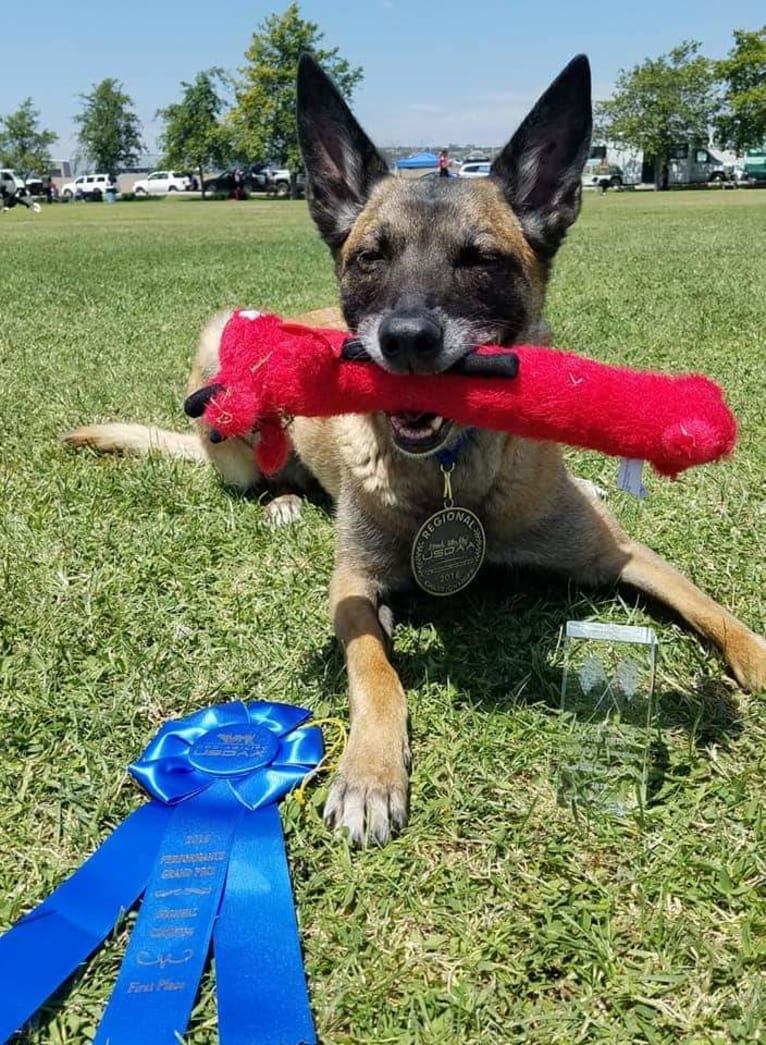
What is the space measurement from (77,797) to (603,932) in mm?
1354

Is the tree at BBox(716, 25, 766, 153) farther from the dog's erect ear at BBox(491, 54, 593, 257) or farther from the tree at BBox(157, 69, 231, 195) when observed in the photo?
the dog's erect ear at BBox(491, 54, 593, 257)

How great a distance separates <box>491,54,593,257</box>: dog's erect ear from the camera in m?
2.90

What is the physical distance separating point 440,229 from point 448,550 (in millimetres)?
1101

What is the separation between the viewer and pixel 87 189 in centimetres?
7388

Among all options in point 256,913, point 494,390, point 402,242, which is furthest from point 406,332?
point 256,913

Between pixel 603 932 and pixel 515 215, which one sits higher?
pixel 515 215

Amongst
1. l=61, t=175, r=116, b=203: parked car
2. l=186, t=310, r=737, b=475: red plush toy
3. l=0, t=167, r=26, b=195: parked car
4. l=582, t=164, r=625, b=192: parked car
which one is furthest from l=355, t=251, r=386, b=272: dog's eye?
l=61, t=175, r=116, b=203: parked car

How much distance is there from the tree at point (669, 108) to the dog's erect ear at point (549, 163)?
227 feet

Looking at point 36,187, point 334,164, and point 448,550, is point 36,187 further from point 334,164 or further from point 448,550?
point 448,550

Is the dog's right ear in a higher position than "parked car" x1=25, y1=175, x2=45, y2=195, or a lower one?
lower

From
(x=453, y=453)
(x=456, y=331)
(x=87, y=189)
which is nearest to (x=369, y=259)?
(x=456, y=331)

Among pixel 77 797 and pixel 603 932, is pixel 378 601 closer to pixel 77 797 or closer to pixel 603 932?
pixel 77 797

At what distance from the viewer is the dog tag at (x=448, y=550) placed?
9.36 feet

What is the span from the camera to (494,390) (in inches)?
93.7
